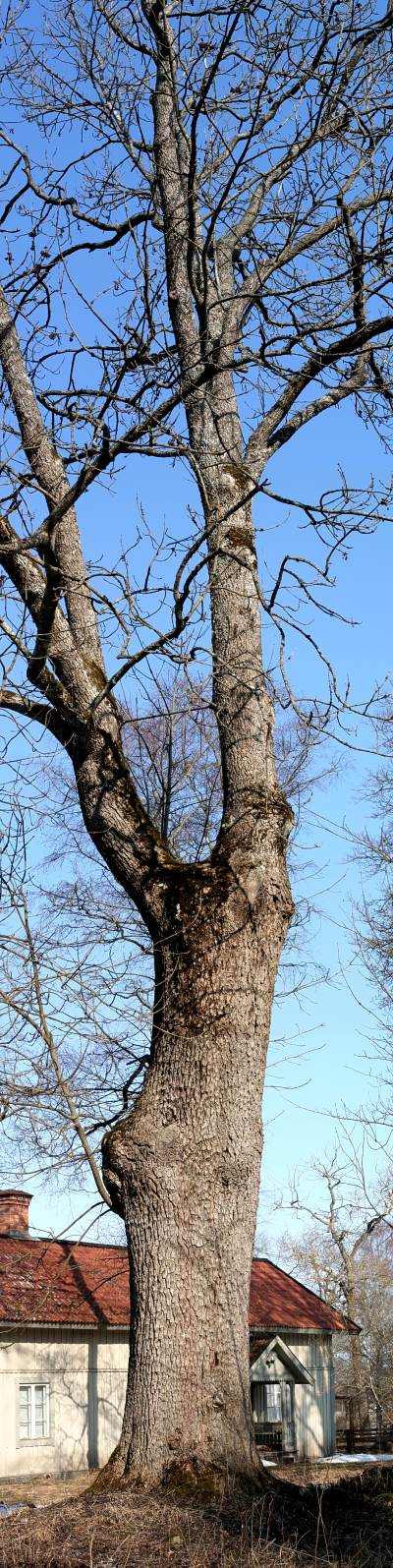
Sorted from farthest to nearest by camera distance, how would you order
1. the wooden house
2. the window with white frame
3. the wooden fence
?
1. the wooden fence
2. the window with white frame
3. the wooden house

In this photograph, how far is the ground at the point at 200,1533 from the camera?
4.31 m

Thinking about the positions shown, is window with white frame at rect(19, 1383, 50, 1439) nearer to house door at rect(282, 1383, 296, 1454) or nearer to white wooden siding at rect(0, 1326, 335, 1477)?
white wooden siding at rect(0, 1326, 335, 1477)

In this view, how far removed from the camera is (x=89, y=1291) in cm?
1786

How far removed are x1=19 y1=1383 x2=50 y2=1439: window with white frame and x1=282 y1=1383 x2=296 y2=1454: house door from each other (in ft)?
21.6

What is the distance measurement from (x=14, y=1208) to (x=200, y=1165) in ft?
59.8

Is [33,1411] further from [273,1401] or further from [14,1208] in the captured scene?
[273,1401]

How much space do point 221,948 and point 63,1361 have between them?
16544mm

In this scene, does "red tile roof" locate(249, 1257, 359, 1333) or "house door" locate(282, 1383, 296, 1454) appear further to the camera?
"red tile roof" locate(249, 1257, 359, 1333)

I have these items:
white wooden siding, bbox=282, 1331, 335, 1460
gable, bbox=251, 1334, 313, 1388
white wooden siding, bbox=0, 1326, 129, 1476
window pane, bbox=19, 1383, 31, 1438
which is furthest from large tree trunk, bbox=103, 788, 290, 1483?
white wooden siding, bbox=282, 1331, 335, 1460

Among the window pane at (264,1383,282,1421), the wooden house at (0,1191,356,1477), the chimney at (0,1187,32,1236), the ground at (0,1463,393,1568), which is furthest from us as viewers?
the window pane at (264,1383,282,1421)

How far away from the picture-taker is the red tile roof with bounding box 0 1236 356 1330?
19.2m

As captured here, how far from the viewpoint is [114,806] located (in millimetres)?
6547

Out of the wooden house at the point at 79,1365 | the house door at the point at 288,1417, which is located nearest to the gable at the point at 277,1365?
the wooden house at the point at 79,1365

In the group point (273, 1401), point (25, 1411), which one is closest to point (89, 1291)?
point (25, 1411)
